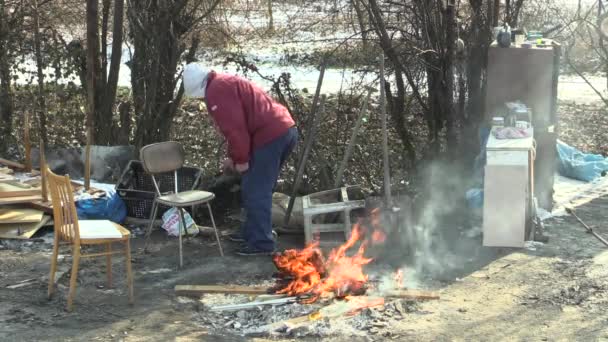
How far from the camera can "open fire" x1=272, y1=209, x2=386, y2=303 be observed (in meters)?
5.71

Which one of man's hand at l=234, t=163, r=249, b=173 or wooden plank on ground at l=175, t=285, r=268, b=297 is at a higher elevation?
man's hand at l=234, t=163, r=249, b=173

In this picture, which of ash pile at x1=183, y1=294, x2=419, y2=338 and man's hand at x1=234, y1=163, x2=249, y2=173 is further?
man's hand at x1=234, y1=163, x2=249, y2=173

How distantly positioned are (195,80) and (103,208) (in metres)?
1.87

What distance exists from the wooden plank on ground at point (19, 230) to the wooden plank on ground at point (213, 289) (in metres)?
2.06

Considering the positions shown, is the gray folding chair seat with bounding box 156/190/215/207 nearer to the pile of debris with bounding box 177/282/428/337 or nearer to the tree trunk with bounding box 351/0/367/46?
the pile of debris with bounding box 177/282/428/337

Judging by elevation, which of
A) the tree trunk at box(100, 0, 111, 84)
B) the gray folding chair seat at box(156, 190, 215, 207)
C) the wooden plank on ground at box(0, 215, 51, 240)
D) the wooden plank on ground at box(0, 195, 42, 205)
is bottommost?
the wooden plank on ground at box(0, 215, 51, 240)

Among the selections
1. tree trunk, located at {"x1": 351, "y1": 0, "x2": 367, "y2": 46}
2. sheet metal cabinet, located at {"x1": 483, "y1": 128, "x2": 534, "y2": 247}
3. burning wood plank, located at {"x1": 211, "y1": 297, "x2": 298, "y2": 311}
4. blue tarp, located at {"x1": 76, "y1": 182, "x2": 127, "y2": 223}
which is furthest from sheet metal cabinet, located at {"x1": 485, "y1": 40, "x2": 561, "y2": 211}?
blue tarp, located at {"x1": 76, "y1": 182, "x2": 127, "y2": 223}

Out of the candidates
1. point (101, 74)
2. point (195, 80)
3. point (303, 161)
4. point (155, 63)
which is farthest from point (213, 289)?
point (101, 74)

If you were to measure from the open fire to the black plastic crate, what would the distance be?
6.20 feet

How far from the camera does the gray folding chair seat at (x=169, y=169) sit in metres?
6.63

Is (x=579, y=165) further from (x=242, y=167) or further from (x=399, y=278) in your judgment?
(x=242, y=167)

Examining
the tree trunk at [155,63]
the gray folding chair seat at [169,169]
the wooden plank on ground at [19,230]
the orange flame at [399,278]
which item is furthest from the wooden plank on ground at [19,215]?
the orange flame at [399,278]

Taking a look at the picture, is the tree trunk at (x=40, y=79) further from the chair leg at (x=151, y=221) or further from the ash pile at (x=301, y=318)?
the ash pile at (x=301, y=318)

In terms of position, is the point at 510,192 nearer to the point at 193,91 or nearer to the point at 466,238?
the point at 466,238
